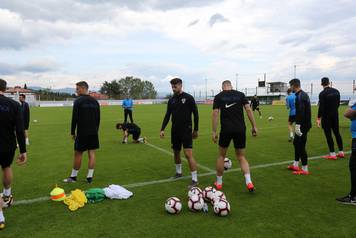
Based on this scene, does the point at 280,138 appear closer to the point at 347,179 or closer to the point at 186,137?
the point at 347,179

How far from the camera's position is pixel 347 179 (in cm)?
667

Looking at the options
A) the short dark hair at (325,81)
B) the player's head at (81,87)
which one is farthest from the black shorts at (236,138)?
the short dark hair at (325,81)

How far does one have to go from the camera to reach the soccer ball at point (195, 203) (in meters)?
4.96

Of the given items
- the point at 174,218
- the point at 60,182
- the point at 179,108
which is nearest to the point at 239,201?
the point at 174,218

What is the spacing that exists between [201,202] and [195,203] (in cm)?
11

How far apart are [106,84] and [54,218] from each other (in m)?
102

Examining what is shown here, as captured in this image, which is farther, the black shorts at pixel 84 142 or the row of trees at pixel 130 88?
the row of trees at pixel 130 88

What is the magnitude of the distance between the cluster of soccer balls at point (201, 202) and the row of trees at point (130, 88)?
9644cm

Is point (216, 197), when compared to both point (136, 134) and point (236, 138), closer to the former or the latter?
point (236, 138)

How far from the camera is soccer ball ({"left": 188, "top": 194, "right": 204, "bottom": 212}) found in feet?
16.3

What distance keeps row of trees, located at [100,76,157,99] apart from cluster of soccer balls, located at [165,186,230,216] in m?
96.4

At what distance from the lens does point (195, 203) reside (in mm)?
4965

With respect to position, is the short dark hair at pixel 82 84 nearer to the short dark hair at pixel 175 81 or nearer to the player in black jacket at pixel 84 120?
the player in black jacket at pixel 84 120

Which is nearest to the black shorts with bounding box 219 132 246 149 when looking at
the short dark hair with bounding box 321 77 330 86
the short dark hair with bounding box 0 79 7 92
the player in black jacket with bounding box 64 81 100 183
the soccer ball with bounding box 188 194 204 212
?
the soccer ball with bounding box 188 194 204 212
